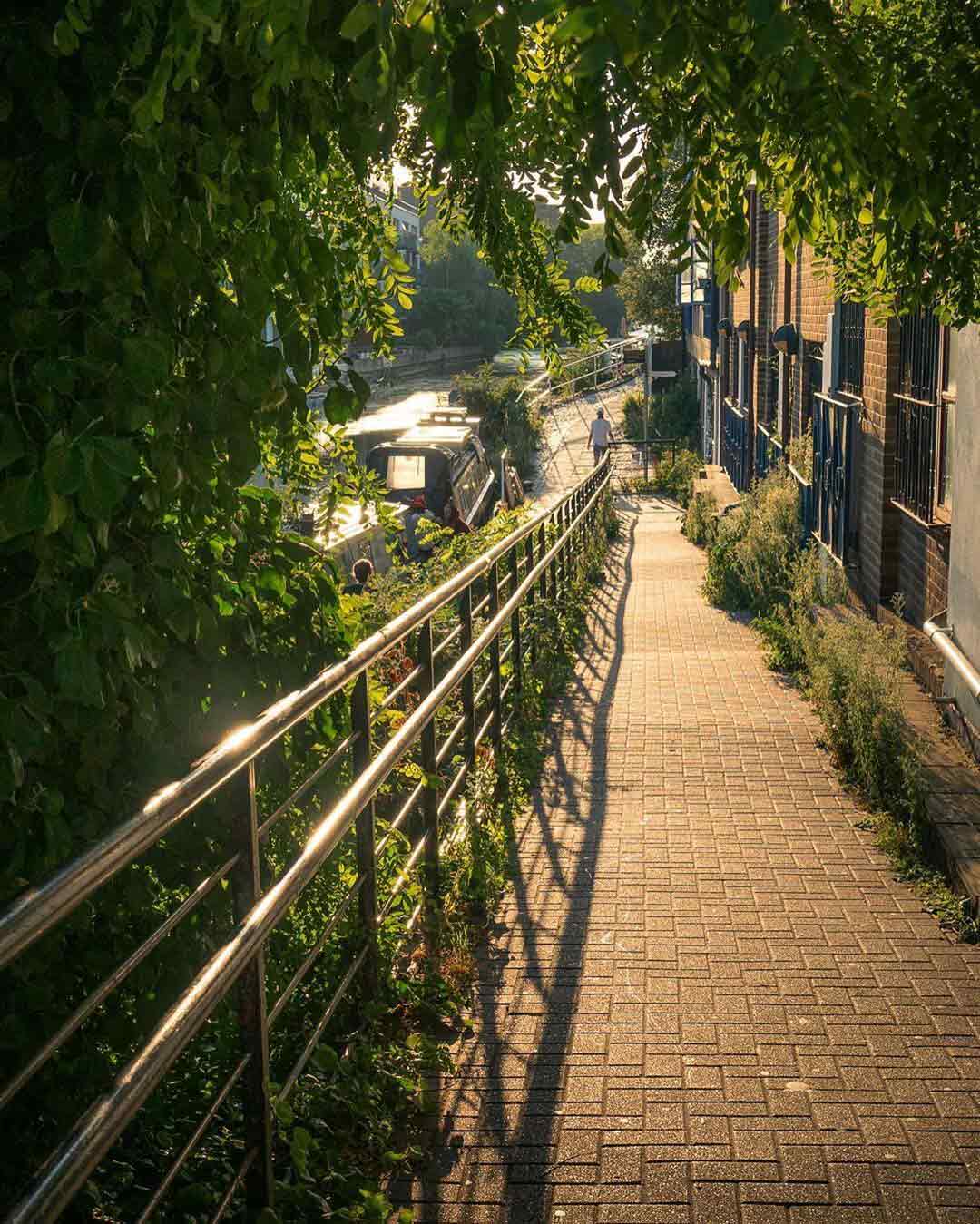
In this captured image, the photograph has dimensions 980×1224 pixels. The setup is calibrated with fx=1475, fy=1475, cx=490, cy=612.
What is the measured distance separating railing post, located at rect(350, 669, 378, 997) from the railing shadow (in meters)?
0.40

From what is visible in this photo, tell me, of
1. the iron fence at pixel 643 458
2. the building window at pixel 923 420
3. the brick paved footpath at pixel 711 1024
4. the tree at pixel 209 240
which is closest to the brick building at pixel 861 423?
the building window at pixel 923 420

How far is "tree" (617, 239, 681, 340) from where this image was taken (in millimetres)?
50188

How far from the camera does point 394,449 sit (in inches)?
963

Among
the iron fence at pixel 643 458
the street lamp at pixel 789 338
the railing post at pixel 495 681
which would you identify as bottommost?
the iron fence at pixel 643 458

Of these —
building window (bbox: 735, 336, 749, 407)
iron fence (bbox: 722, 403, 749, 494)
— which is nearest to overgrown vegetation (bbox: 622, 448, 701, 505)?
iron fence (bbox: 722, 403, 749, 494)

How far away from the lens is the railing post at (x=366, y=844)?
409cm

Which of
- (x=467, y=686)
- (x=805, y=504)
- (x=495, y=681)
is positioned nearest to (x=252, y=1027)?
(x=467, y=686)

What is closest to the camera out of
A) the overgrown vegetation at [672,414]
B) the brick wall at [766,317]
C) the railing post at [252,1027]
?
the railing post at [252,1027]

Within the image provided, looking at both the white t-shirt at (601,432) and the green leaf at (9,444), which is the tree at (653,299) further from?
the green leaf at (9,444)

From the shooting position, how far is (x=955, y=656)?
7562 millimetres

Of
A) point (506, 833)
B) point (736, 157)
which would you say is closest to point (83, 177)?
point (736, 157)

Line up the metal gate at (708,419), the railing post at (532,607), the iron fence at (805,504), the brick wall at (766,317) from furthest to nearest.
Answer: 1. the metal gate at (708,419)
2. the brick wall at (766,317)
3. the iron fence at (805,504)
4. the railing post at (532,607)

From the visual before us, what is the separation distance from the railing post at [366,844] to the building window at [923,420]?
18.3 ft

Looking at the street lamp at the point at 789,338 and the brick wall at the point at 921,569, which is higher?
the street lamp at the point at 789,338
